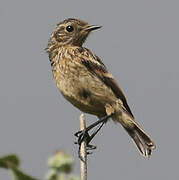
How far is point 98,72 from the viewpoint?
7.16m

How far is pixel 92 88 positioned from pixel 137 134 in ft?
3.57

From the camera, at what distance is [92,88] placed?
688cm

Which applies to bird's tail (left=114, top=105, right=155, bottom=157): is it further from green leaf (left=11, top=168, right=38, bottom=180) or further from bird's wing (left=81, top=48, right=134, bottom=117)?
green leaf (left=11, top=168, right=38, bottom=180)

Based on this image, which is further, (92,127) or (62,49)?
(62,49)

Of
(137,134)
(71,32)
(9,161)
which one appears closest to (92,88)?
(137,134)

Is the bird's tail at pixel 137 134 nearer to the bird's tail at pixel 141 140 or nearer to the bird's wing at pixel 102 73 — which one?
the bird's tail at pixel 141 140

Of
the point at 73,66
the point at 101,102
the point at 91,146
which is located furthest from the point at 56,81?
the point at 91,146

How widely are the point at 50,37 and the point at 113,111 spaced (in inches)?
82.9

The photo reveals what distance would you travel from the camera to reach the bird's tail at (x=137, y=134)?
6.88m

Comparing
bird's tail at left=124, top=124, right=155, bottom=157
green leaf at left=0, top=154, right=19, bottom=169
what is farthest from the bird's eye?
green leaf at left=0, top=154, right=19, bottom=169

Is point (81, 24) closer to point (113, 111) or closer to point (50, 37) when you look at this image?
point (50, 37)

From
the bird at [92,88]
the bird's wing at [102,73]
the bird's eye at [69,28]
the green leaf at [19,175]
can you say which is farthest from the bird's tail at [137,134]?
the green leaf at [19,175]

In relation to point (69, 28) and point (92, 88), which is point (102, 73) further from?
point (69, 28)

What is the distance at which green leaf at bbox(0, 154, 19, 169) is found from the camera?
1.32 m
